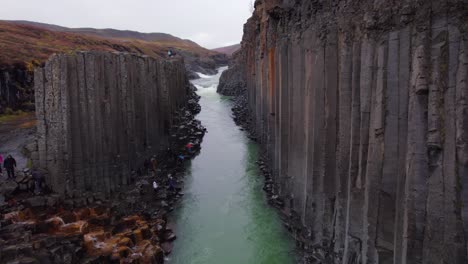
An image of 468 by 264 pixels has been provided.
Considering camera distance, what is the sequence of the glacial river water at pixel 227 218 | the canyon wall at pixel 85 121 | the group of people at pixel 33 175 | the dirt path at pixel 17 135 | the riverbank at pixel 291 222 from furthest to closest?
the dirt path at pixel 17 135 < the group of people at pixel 33 175 < the canyon wall at pixel 85 121 < the glacial river water at pixel 227 218 < the riverbank at pixel 291 222

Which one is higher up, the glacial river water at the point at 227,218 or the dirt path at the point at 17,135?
the dirt path at the point at 17,135

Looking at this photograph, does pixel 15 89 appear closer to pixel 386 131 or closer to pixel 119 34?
pixel 386 131

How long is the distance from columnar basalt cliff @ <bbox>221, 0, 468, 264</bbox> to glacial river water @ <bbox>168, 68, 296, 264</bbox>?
5.25 feet

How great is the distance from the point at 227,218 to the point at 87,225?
5512 millimetres

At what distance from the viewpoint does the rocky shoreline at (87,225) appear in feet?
33.9

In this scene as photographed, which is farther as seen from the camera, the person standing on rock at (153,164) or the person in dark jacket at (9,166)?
the person standing on rock at (153,164)

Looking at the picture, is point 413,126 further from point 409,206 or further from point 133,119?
point 133,119

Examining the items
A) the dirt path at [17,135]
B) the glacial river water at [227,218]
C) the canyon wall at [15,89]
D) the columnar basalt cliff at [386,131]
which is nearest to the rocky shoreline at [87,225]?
the glacial river water at [227,218]

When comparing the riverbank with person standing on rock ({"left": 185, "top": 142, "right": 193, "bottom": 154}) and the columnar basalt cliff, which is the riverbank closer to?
the columnar basalt cliff

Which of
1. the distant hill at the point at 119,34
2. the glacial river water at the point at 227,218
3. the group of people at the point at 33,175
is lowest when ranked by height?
the glacial river water at the point at 227,218

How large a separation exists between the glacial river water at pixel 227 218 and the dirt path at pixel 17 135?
7904 millimetres

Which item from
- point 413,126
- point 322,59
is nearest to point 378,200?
point 413,126

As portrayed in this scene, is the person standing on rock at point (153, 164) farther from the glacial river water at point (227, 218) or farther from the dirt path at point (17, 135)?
the dirt path at point (17, 135)

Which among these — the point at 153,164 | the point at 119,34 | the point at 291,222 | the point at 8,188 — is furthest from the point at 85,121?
the point at 119,34
